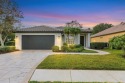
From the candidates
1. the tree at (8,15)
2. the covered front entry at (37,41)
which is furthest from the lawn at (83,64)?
the covered front entry at (37,41)

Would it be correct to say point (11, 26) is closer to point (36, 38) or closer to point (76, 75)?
point (36, 38)

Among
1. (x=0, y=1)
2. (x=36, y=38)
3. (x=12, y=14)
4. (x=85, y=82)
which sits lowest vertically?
(x=85, y=82)

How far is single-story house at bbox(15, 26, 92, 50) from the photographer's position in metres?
25.2

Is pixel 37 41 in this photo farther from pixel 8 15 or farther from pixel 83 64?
pixel 83 64

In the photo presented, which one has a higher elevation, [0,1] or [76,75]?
[0,1]

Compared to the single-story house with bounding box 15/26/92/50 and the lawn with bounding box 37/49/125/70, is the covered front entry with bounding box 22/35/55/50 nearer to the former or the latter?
the single-story house with bounding box 15/26/92/50

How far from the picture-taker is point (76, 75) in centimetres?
789

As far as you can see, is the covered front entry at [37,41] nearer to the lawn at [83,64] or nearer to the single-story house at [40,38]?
the single-story house at [40,38]

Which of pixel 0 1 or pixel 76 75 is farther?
pixel 0 1

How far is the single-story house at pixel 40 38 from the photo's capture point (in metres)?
25.2

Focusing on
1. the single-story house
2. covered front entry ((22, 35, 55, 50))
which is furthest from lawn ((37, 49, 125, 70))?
covered front entry ((22, 35, 55, 50))

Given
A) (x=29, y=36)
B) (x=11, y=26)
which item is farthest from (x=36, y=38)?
(x=11, y=26)

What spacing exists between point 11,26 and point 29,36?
4352 millimetres

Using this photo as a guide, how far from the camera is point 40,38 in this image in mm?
27281
